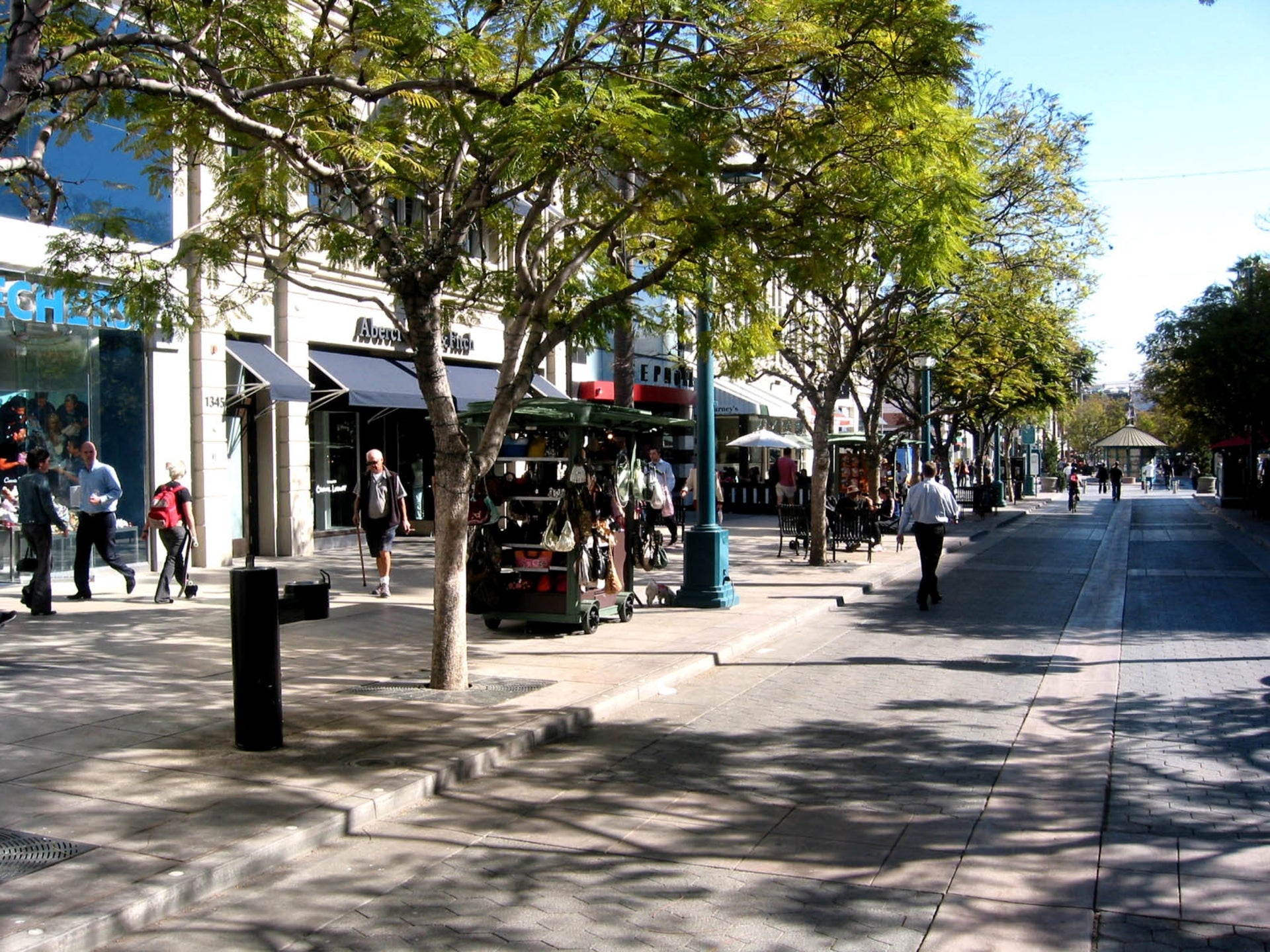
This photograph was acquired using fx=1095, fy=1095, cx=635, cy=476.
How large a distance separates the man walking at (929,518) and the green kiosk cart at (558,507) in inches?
146

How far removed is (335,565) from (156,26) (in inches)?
360

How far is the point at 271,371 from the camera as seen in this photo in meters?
17.3

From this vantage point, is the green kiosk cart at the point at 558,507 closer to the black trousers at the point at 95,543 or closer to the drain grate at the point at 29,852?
the black trousers at the point at 95,543

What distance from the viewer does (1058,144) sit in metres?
19.4

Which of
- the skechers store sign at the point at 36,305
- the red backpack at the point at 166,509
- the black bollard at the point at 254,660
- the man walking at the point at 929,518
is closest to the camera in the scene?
the black bollard at the point at 254,660

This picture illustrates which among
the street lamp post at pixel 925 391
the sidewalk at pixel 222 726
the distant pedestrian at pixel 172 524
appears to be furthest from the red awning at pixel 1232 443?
the distant pedestrian at pixel 172 524

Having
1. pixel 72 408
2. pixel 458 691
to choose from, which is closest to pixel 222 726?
pixel 458 691

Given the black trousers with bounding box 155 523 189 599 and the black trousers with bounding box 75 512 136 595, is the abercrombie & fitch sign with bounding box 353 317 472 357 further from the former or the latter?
the black trousers with bounding box 75 512 136 595

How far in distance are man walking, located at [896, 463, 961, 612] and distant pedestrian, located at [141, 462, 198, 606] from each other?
889 cm

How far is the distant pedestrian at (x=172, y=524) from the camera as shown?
12.7 metres

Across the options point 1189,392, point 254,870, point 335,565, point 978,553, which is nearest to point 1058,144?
point 978,553

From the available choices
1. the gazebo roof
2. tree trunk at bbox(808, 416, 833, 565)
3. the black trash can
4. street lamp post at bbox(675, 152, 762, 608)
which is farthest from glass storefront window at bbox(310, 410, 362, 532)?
the gazebo roof

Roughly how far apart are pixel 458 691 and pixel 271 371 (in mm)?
10249

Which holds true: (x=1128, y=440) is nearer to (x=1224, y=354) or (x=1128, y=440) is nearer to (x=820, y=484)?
(x=1224, y=354)
